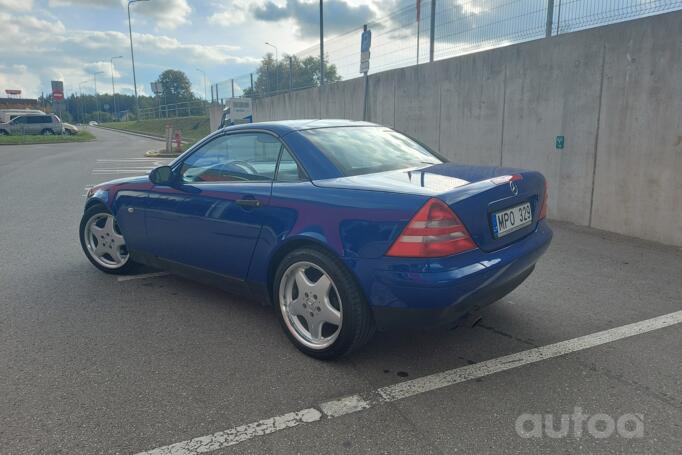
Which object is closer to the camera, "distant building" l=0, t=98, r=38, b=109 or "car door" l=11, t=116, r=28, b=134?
"car door" l=11, t=116, r=28, b=134

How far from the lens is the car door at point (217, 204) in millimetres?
3385

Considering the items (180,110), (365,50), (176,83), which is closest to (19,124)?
(180,110)

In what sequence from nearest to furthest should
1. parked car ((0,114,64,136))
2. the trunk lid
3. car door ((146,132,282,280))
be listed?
the trunk lid → car door ((146,132,282,280)) → parked car ((0,114,64,136))

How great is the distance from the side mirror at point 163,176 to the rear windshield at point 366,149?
1241 millimetres

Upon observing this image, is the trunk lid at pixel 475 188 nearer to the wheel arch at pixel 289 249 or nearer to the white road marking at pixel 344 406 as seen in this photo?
the wheel arch at pixel 289 249

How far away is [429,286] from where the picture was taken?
2557 millimetres

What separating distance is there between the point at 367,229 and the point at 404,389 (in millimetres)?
892

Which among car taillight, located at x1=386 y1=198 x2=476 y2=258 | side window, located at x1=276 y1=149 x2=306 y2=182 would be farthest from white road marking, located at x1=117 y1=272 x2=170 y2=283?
car taillight, located at x1=386 y1=198 x2=476 y2=258

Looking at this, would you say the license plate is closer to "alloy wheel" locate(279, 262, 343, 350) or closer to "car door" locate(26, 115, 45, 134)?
"alloy wheel" locate(279, 262, 343, 350)

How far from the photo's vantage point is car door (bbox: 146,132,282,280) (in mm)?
3385

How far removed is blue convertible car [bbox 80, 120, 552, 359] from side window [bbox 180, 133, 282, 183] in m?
0.01

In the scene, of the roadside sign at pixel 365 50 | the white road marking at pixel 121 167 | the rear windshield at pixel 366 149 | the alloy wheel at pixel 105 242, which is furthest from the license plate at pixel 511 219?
the white road marking at pixel 121 167

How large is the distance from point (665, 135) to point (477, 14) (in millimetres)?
3871

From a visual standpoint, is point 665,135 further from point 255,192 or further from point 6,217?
point 6,217
